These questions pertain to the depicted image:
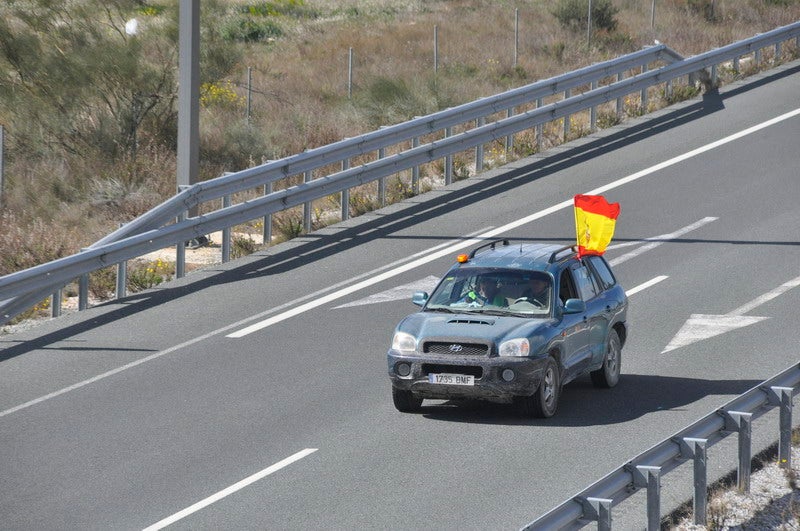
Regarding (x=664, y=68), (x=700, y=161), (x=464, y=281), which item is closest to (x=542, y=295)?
(x=464, y=281)

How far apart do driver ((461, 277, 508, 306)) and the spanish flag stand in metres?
1.17

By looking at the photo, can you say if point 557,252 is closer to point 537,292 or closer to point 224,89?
point 537,292

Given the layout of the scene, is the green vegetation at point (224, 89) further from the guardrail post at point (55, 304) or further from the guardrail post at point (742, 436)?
the guardrail post at point (742, 436)

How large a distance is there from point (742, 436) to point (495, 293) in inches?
147

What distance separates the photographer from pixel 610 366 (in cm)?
1346

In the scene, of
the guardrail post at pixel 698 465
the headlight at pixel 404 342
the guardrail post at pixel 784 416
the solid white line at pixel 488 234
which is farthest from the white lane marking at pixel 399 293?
the guardrail post at pixel 698 465

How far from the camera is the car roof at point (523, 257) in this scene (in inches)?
515

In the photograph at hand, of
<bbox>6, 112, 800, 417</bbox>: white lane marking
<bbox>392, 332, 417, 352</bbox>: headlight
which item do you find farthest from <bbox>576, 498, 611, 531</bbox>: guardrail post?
<bbox>6, 112, 800, 417</bbox>: white lane marking

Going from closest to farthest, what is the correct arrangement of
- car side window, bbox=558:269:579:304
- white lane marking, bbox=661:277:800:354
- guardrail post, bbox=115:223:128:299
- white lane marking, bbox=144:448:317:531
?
white lane marking, bbox=144:448:317:531 < car side window, bbox=558:269:579:304 < white lane marking, bbox=661:277:800:354 < guardrail post, bbox=115:223:128:299

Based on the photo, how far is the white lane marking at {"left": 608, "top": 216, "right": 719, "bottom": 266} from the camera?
734 inches

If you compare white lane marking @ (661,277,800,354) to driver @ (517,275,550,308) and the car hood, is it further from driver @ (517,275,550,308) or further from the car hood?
the car hood

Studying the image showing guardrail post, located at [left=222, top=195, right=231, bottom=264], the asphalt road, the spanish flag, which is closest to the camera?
the asphalt road

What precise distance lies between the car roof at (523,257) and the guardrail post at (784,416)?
3253 millimetres

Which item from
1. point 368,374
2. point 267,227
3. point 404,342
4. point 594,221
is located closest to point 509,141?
point 267,227
